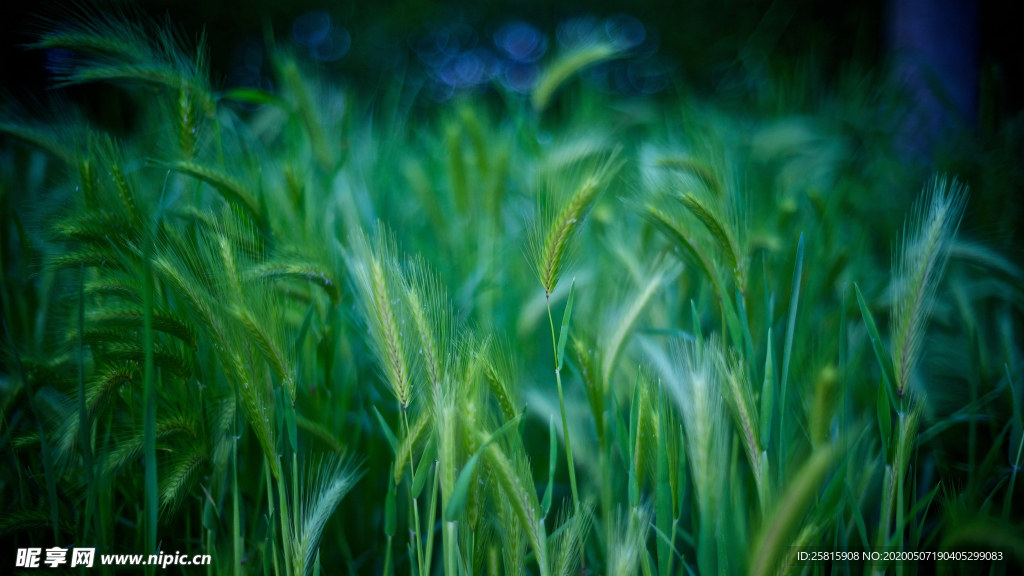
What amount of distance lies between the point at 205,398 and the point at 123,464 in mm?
138

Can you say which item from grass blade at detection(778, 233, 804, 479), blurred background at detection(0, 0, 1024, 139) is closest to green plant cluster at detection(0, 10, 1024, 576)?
grass blade at detection(778, 233, 804, 479)

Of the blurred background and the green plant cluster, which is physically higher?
the blurred background

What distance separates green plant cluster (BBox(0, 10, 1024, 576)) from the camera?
67cm

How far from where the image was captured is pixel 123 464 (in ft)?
2.48

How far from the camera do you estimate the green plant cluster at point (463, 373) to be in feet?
2.21

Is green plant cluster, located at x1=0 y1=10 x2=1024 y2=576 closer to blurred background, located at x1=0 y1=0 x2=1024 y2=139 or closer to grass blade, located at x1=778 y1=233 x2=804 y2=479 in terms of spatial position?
grass blade, located at x1=778 y1=233 x2=804 y2=479

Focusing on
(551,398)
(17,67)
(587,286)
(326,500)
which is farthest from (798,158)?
(17,67)

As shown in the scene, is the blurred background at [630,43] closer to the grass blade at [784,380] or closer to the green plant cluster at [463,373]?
the green plant cluster at [463,373]

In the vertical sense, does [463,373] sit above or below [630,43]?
below

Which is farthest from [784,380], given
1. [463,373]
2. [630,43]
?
[630,43]

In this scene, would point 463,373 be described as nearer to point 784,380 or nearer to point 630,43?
point 784,380

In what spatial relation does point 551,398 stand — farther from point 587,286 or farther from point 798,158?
point 798,158

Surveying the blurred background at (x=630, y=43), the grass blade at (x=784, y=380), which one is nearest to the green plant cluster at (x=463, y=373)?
the grass blade at (x=784, y=380)

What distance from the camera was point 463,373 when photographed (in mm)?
755
